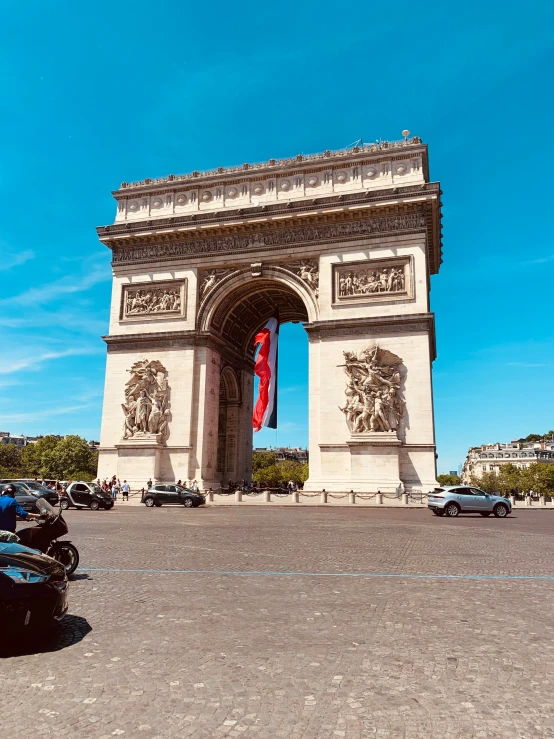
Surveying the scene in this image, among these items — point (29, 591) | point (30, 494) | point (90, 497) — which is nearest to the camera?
point (29, 591)

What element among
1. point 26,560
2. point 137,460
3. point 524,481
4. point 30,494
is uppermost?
point 137,460

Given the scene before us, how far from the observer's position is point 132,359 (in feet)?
111

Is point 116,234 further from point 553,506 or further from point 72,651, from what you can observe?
point 72,651

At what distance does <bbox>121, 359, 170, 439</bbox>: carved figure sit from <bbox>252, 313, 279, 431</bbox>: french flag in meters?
5.27

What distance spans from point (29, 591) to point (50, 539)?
11.0ft

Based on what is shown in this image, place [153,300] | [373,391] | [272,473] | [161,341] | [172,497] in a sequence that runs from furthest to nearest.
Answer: [272,473] < [153,300] < [161,341] < [373,391] < [172,497]

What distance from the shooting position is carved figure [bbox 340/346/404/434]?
28.8m

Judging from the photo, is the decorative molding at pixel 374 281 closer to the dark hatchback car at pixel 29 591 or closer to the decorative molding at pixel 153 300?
the decorative molding at pixel 153 300

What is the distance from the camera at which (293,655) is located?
179 inches

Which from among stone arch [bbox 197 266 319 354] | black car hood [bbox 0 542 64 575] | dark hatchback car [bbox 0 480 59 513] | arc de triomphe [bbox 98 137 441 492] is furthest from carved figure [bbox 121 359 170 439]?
black car hood [bbox 0 542 64 575]

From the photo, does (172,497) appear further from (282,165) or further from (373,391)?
(282,165)

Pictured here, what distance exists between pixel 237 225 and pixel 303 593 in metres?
28.6

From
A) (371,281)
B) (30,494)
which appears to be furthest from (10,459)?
(371,281)

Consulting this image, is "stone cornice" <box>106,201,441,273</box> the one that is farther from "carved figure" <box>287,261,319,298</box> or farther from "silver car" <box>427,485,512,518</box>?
"silver car" <box>427,485,512,518</box>
